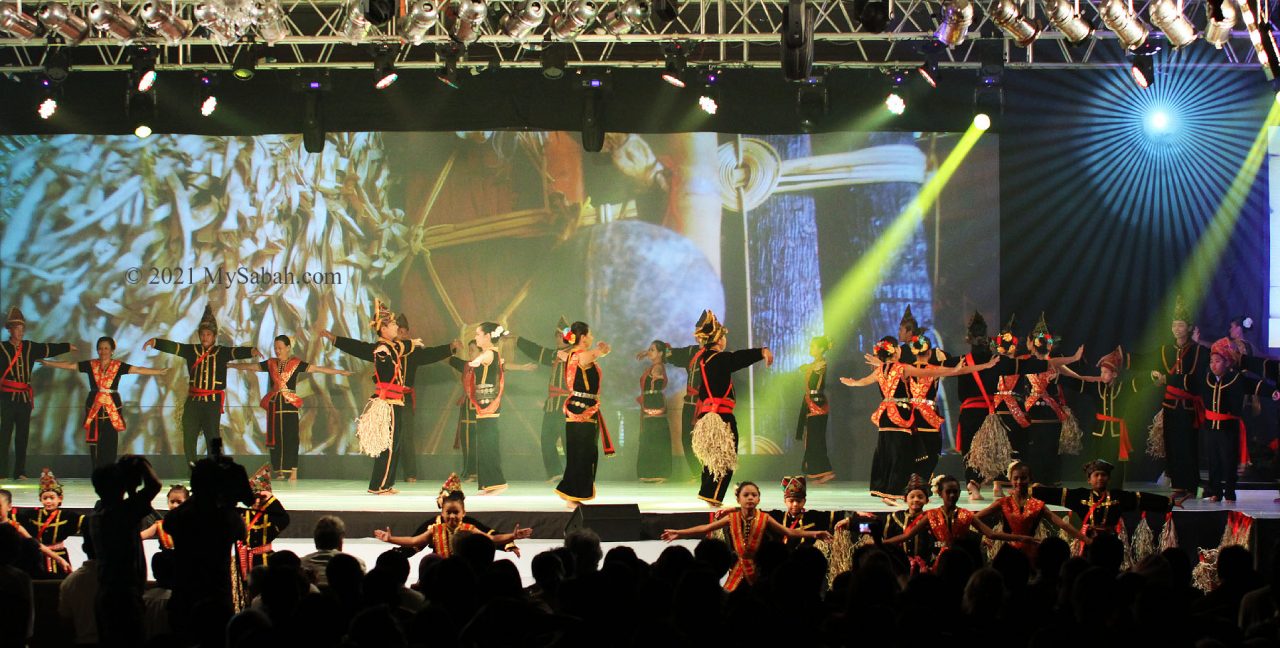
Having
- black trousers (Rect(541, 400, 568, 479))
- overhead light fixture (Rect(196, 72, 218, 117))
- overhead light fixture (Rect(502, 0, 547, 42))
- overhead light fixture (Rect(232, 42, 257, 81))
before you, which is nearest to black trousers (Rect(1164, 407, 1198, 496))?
black trousers (Rect(541, 400, 568, 479))

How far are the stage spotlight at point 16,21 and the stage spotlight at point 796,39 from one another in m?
5.45

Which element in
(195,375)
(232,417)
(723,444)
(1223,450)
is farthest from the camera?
(232,417)

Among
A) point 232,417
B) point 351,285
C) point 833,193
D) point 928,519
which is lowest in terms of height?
point 928,519

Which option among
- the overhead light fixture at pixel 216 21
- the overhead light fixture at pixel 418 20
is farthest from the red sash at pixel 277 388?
the overhead light fixture at pixel 418 20

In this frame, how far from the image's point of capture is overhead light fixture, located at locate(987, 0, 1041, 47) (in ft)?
31.6

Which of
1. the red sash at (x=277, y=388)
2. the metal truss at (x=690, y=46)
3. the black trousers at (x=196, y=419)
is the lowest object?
the black trousers at (x=196, y=419)

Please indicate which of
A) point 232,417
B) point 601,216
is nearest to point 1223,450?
point 601,216

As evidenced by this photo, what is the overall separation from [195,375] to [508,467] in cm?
296

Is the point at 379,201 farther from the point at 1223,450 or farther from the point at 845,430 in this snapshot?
the point at 1223,450

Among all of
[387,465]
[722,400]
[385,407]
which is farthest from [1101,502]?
[387,465]

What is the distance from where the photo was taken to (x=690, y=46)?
11.3 meters

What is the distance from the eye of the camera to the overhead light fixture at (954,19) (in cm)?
993

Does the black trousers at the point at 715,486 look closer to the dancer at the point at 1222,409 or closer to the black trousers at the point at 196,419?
the dancer at the point at 1222,409

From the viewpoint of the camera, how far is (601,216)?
44.3 ft
